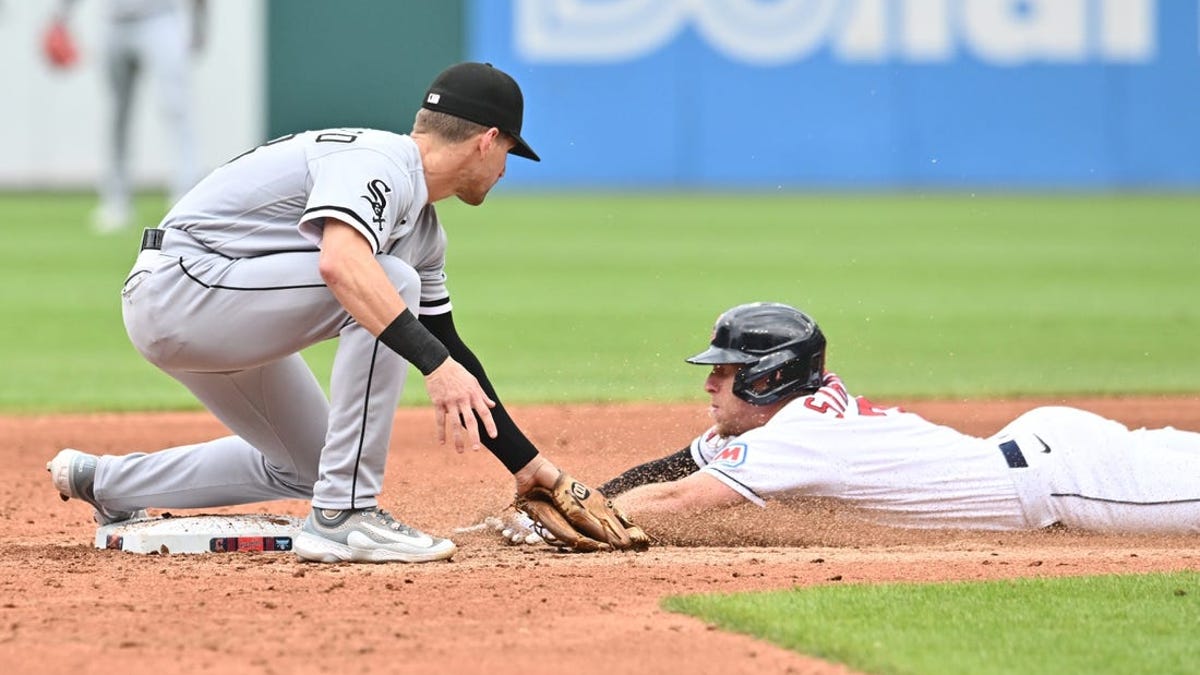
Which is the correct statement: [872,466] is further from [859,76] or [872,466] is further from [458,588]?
[859,76]

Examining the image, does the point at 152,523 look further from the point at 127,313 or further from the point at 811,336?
the point at 811,336

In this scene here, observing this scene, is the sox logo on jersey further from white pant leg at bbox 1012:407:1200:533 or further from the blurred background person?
the blurred background person

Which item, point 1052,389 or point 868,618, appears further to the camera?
point 1052,389

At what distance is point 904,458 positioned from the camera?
4930 millimetres

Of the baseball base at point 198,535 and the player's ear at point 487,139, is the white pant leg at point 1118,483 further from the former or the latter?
the baseball base at point 198,535

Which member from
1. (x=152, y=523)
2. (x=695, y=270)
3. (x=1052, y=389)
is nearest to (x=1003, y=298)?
(x=695, y=270)

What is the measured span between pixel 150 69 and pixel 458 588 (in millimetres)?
12377

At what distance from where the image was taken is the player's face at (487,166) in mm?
4480

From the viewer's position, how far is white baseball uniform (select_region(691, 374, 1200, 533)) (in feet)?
16.1

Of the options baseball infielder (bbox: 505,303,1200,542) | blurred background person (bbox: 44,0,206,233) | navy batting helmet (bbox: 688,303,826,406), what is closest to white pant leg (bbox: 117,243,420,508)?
baseball infielder (bbox: 505,303,1200,542)

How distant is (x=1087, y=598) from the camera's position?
13.1 feet

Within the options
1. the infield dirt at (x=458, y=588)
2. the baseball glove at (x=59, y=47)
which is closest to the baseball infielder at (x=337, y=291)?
the infield dirt at (x=458, y=588)

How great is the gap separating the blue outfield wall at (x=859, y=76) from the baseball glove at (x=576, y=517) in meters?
17.0

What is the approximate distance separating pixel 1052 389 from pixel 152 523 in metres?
4.95
